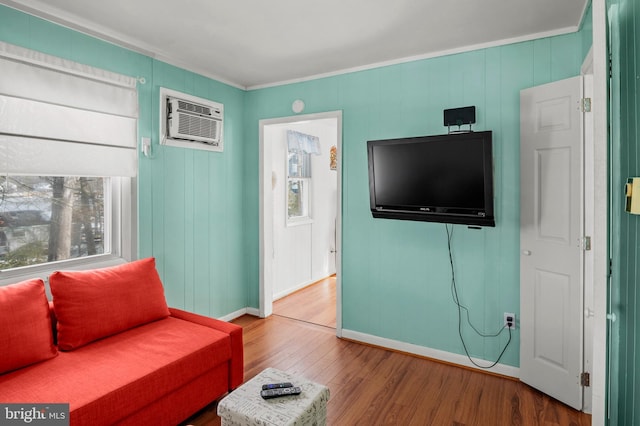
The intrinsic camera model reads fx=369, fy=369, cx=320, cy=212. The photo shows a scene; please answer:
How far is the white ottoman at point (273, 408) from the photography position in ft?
5.32

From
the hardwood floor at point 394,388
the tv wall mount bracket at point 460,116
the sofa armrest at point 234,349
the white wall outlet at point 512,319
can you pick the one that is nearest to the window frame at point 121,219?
the sofa armrest at point 234,349

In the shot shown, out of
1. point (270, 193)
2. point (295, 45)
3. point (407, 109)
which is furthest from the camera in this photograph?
point (270, 193)

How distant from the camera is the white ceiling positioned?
2318 millimetres

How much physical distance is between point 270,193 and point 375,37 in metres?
2.00

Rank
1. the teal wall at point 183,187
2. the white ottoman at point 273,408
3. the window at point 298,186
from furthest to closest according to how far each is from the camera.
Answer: the window at point 298,186 → the teal wall at point 183,187 → the white ottoman at point 273,408

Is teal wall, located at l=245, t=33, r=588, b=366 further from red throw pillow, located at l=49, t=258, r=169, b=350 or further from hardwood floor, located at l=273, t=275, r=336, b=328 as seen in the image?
red throw pillow, located at l=49, t=258, r=169, b=350

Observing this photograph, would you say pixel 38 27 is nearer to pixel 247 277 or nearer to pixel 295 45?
pixel 295 45

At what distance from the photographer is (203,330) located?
247cm

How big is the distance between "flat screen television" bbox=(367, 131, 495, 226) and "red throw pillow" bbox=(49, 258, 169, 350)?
1.82m

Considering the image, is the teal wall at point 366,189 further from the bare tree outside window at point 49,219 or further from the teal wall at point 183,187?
the bare tree outside window at point 49,219

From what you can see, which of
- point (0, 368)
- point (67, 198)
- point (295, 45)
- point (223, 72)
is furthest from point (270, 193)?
point (0, 368)

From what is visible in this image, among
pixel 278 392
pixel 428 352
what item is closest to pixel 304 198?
pixel 428 352

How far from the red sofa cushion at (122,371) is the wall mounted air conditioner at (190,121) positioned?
1.64m

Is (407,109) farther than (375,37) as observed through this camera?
Yes
